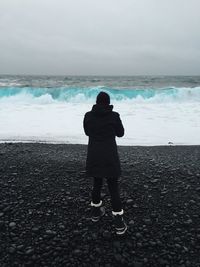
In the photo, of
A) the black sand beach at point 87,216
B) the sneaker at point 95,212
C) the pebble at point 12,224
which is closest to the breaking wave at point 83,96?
the black sand beach at point 87,216

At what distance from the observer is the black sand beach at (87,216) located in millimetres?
3572

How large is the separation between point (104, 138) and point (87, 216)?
142 cm

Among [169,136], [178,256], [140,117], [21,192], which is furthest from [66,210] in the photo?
[140,117]

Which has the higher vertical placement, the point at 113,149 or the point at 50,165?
the point at 113,149

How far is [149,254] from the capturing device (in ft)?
11.9

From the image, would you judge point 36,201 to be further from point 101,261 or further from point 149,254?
point 149,254

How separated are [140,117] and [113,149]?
12061 millimetres

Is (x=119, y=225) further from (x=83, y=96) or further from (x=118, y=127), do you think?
(x=83, y=96)

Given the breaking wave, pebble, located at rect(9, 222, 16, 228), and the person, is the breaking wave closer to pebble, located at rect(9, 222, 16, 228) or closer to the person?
pebble, located at rect(9, 222, 16, 228)

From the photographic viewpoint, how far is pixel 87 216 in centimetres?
449

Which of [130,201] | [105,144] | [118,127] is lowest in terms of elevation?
[130,201]

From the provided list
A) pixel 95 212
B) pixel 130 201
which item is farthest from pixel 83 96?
pixel 95 212

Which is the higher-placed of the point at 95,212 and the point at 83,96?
the point at 83,96

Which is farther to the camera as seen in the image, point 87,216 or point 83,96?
point 83,96
